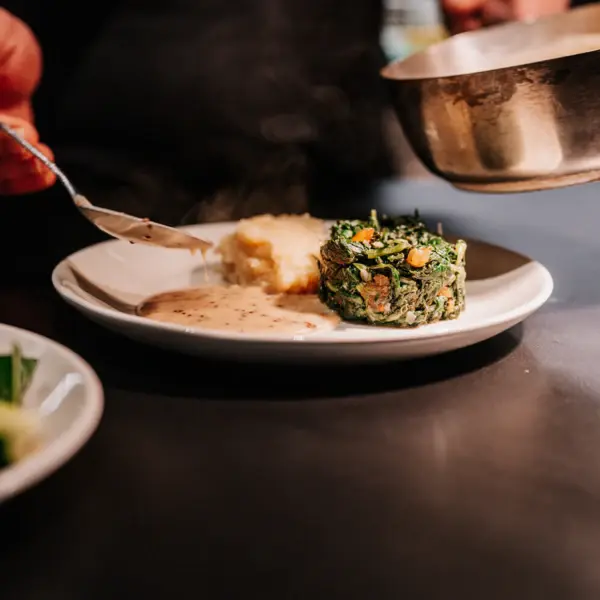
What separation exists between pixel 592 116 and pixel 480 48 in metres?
0.54

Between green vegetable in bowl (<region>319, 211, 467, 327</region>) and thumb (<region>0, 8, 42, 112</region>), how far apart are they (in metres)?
0.53

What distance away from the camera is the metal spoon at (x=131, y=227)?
109 cm

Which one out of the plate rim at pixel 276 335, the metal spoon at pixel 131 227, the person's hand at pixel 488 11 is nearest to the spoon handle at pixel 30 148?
the metal spoon at pixel 131 227

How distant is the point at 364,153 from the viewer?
2.50 metres

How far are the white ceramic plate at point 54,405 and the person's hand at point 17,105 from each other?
413 millimetres

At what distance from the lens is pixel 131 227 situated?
3.63ft

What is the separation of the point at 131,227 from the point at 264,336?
14.3 inches

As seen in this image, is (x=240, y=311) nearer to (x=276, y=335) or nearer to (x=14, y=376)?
(x=276, y=335)

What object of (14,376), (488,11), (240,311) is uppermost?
(488,11)

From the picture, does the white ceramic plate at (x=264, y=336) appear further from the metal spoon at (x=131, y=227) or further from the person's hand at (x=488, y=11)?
the person's hand at (x=488, y=11)

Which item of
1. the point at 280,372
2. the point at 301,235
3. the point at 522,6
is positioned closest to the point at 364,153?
the point at 522,6

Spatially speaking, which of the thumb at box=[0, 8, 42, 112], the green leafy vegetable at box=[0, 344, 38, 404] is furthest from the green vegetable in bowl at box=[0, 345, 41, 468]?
the thumb at box=[0, 8, 42, 112]

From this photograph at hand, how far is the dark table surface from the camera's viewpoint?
0.57 meters

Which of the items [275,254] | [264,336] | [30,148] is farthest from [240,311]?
[30,148]
